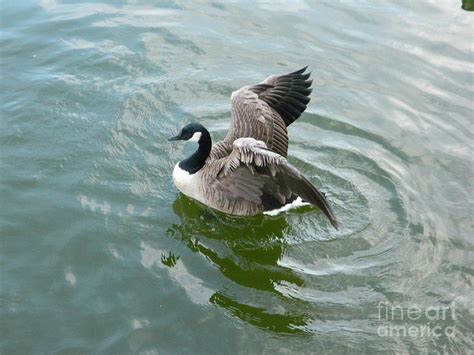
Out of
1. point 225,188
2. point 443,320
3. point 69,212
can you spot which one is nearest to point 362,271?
point 443,320

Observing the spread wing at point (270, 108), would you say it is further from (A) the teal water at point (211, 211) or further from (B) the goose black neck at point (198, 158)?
(A) the teal water at point (211, 211)

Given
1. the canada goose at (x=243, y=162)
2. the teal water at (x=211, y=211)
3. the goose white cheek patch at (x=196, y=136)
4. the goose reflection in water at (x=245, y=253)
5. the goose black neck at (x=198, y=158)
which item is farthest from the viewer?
the goose black neck at (x=198, y=158)

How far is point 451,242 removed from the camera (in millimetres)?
6820

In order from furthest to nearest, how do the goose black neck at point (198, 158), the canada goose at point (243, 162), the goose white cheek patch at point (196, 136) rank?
the goose black neck at point (198, 158)
the goose white cheek patch at point (196, 136)
the canada goose at point (243, 162)

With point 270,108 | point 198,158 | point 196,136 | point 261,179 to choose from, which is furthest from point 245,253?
point 270,108

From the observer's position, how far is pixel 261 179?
272 inches

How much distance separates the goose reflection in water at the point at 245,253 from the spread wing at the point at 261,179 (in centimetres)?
33

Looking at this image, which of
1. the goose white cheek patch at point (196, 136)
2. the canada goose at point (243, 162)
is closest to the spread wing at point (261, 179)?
the canada goose at point (243, 162)

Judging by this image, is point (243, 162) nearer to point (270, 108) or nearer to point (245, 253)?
point (245, 253)

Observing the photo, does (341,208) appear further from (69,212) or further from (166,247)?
(69,212)

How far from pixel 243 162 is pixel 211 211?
1.18m

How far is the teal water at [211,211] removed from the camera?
5.83 metres

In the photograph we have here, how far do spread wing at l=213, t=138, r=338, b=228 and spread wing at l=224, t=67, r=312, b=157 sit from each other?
0.52 m

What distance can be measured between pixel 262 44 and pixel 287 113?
3091 millimetres
